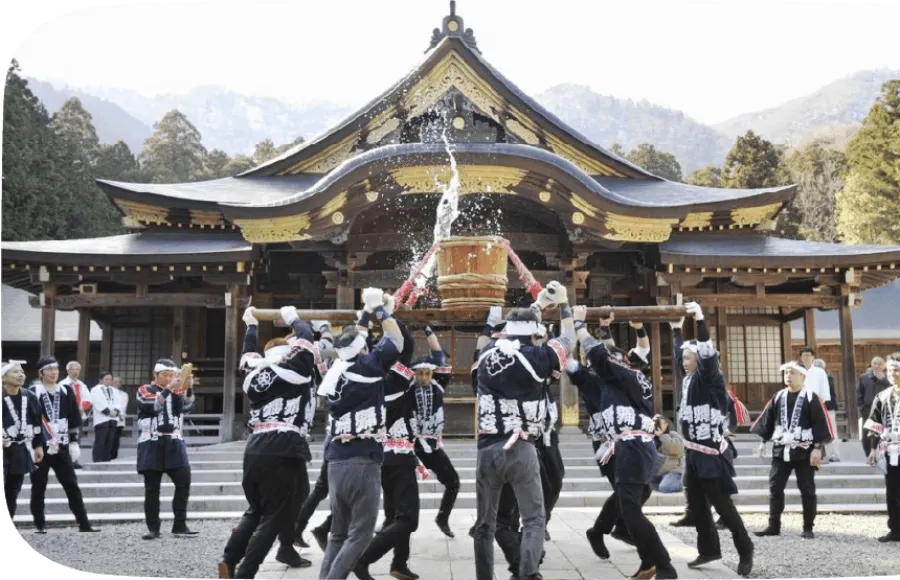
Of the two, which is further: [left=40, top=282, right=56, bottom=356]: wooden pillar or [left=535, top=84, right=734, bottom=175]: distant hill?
[left=535, top=84, right=734, bottom=175]: distant hill

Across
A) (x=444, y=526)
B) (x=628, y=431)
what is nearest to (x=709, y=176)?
(x=444, y=526)

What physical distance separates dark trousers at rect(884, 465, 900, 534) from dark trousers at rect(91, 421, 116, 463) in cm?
1060

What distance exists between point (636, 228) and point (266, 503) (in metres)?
8.82

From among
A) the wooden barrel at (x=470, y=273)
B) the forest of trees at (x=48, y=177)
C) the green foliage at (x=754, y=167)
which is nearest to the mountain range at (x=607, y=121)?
the green foliage at (x=754, y=167)

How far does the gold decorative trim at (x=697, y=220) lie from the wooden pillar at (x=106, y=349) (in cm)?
1142

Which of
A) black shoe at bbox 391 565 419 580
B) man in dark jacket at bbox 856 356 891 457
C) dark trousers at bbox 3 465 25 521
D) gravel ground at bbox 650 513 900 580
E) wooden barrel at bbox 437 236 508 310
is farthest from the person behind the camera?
man in dark jacket at bbox 856 356 891 457

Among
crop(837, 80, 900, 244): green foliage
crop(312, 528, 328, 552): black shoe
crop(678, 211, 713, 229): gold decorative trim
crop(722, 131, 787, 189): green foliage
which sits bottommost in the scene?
crop(312, 528, 328, 552): black shoe

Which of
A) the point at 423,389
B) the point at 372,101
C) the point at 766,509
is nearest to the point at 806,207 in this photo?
the point at 372,101

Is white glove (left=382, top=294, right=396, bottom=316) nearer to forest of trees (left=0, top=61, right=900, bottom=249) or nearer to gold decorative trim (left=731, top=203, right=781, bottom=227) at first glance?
gold decorative trim (left=731, top=203, right=781, bottom=227)

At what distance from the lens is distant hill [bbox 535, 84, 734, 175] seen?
141 metres

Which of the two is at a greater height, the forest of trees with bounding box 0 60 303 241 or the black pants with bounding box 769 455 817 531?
the forest of trees with bounding box 0 60 303 241

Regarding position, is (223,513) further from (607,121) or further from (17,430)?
(607,121)

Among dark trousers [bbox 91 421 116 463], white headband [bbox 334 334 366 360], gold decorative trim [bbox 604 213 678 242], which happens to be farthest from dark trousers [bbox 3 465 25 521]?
gold decorative trim [bbox 604 213 678 242]

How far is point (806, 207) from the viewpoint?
126 ft
